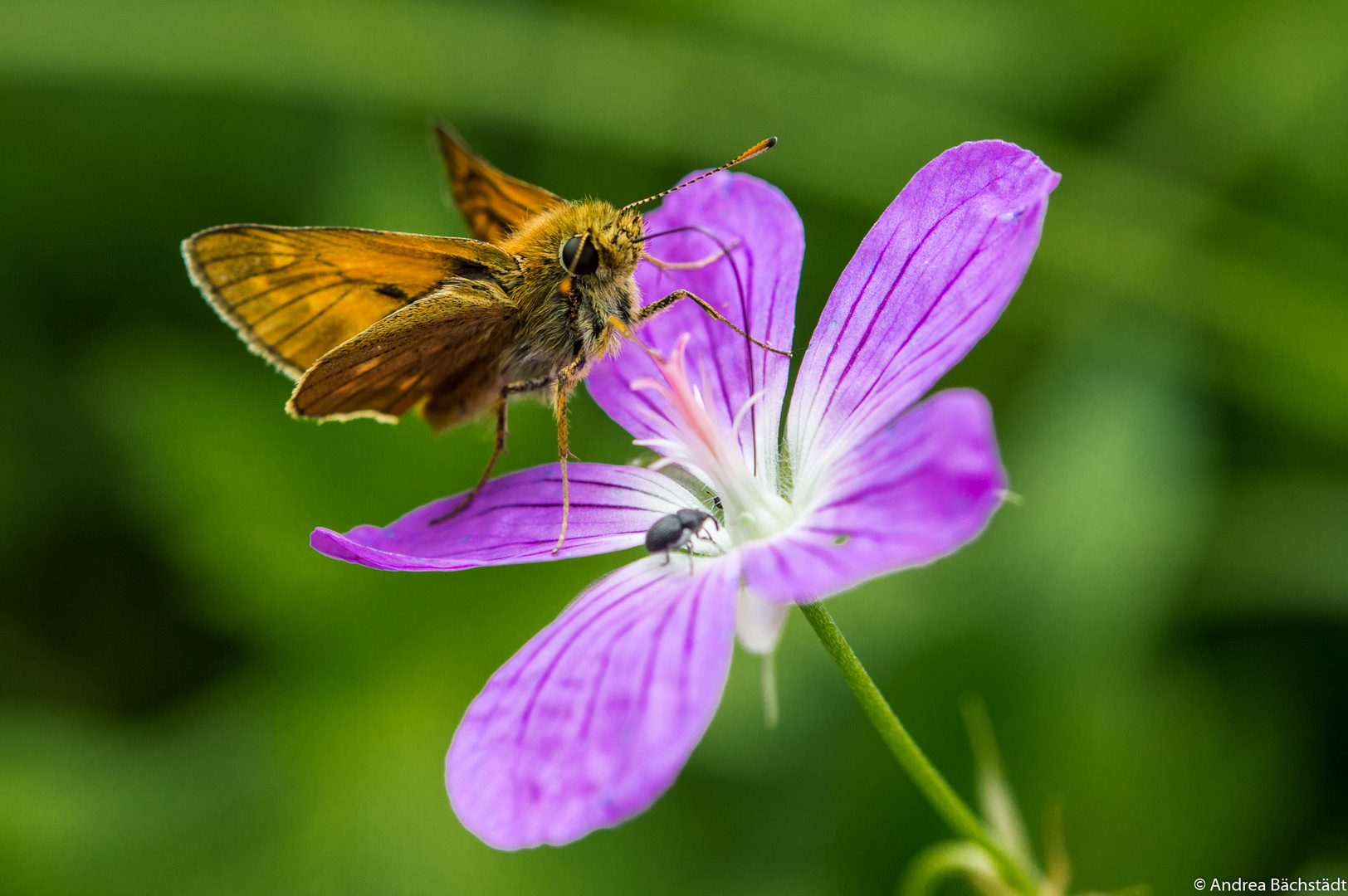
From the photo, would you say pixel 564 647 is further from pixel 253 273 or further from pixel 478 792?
pixel 253 273

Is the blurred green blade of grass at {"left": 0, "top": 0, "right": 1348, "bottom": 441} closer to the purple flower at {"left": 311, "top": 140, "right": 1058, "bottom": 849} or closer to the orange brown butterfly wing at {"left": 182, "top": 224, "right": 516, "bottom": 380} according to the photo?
the purple flower at {"left": 311, "top": 140, "right": 1058, "bottom": 849}

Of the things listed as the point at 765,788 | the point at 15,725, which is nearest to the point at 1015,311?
the point at 765,788

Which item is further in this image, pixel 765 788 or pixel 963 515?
pixel 765 788

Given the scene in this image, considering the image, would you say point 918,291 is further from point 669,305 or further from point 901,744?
point 901,744

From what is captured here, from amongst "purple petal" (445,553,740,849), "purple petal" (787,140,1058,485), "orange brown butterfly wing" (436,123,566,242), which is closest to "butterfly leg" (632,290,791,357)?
"purple petal" (787,140,1058,485)

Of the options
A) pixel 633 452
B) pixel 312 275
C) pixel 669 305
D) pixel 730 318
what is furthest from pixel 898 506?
pixel 633 452
